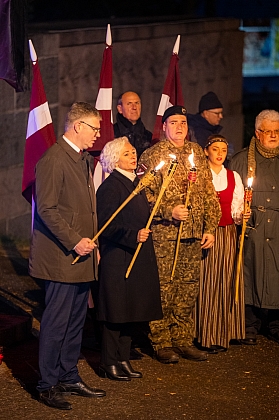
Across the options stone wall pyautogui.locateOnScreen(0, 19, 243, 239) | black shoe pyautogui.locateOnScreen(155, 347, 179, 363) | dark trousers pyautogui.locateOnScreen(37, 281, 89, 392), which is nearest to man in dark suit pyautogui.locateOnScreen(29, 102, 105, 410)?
dark trousers pyautogui.locateOnScreen(37, 281, 89, 392)

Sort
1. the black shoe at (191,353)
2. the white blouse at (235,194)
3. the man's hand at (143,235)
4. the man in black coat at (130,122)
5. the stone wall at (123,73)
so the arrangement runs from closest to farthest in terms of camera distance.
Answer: the man's hand at (143,235)
the black shoe at (191,353)
the white blouse at (235,194)
the man in black coat at (130,122)
the stone wall at (123,73)

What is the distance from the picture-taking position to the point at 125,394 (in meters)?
7.53

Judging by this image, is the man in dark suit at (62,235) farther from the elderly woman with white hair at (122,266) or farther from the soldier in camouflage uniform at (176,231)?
the soldier in camouflage uniform at (176,231)

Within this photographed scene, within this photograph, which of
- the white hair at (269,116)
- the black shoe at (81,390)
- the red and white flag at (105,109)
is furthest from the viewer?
the red and white flag at (105,109)

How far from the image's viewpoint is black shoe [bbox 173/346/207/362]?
8.38m

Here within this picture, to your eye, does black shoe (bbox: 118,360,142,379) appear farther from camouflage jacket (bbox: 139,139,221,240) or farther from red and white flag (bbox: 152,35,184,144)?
red and white flag (bbox: 152,35,184,144)

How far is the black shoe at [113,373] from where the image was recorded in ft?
25.6

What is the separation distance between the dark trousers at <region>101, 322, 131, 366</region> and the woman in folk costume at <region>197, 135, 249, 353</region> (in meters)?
0.96

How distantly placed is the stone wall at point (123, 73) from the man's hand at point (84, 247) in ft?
14.9

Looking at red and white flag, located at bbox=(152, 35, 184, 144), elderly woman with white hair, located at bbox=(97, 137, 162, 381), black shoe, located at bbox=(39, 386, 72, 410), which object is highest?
red and white flag, located at bbox=(152, 35, 184, 144)

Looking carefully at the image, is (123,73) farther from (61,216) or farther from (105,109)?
(61,216)

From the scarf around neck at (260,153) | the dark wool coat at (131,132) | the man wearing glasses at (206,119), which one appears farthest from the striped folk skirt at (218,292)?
the man wearing glasses at (206,119)

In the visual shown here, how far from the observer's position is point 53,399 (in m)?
7.18

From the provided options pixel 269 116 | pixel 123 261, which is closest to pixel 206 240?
pixel 123 261
